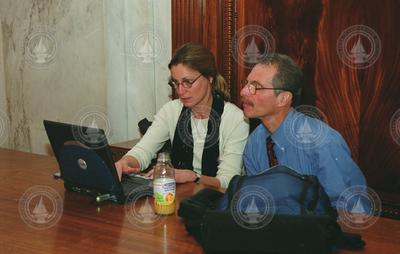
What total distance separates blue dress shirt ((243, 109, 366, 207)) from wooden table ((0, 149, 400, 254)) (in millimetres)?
328

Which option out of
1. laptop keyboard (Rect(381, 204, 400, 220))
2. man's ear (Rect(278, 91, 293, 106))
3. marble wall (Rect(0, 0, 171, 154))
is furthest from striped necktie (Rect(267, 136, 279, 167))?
marble wall (Rect(0, 0, 171, 154))

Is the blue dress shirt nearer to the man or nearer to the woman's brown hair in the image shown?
the man

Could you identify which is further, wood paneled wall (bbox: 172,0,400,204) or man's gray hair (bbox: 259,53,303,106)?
wood paneled wall (bbox: 172,0,400,204)

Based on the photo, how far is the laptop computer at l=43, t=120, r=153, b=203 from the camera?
1.54m

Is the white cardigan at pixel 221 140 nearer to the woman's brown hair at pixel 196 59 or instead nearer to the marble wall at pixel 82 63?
the woman's brown hair at pixel 196 59

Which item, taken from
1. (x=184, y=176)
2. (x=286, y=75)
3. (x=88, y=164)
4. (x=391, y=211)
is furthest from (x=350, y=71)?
(x=88, y=164)

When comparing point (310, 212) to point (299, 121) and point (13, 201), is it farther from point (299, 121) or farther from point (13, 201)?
point (13, 201)

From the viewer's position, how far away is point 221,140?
2.29m

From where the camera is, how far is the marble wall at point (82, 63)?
322 cm

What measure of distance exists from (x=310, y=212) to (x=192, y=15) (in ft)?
6.10

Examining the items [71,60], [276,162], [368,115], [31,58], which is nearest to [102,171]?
[276,162]

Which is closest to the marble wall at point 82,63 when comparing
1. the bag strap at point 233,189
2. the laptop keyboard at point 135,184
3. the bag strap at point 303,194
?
the laptop keyboard at point 135,184

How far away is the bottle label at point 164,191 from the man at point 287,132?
562 mm

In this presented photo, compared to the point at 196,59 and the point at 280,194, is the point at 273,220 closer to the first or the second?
the point at 280,194
